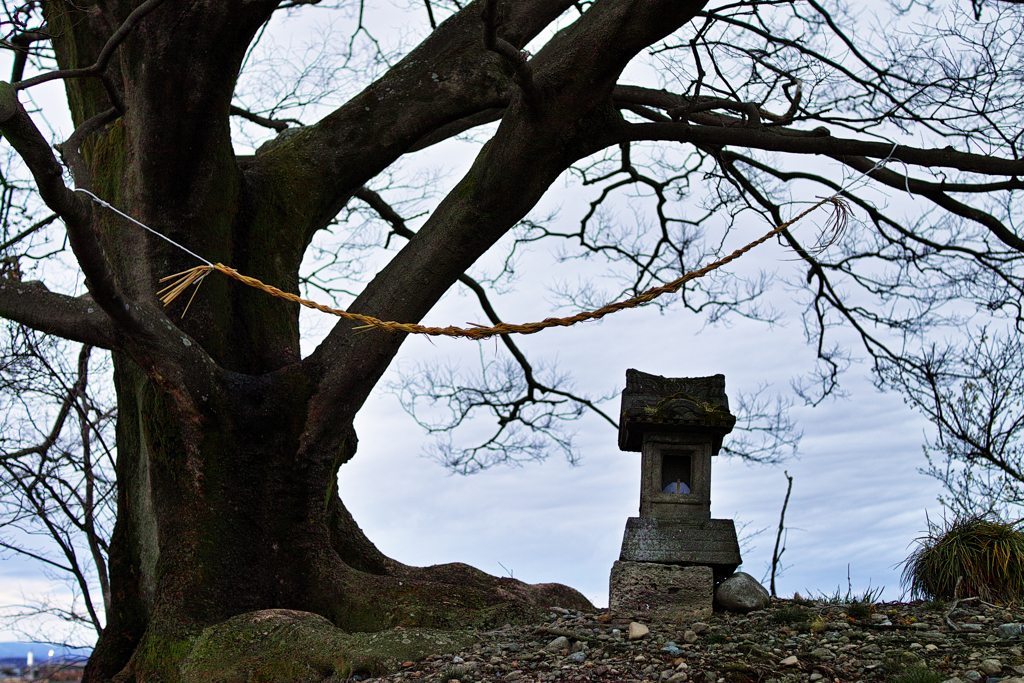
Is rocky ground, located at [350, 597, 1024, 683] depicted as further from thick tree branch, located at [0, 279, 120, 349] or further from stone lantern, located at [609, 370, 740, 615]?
thick tree branch, located at [0, 279, 120, 349]

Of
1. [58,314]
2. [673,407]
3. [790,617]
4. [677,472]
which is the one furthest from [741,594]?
[58,314]

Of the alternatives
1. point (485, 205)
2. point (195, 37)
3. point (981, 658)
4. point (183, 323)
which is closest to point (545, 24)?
point (485, 205)

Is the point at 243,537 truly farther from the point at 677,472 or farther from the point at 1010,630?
the point at 1010,630

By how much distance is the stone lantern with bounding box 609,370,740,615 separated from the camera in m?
4.88

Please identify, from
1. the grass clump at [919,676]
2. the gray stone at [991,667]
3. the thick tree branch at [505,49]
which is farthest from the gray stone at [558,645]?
the thick tree branch at [505,49]

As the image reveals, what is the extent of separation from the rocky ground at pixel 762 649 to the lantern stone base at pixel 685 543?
0.35 metres

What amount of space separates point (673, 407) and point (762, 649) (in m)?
1.69

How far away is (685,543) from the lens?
196 inches

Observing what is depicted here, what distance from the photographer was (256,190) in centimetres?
511

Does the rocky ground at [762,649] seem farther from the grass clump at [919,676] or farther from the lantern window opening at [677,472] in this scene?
the lantern window opening at [677,472]

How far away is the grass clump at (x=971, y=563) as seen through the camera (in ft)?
16.0

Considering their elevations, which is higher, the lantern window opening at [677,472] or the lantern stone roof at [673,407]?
the lantern stone roof at [673,407]

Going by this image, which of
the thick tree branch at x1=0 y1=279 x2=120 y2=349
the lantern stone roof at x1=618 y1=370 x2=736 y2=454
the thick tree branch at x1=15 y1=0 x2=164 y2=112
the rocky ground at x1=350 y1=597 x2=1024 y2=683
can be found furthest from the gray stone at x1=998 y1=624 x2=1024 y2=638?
the thick tree branch at x1=15 y1=0 x2=164 y2=112

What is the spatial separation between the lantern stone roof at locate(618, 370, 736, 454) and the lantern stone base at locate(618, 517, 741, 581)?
56 centimetres
